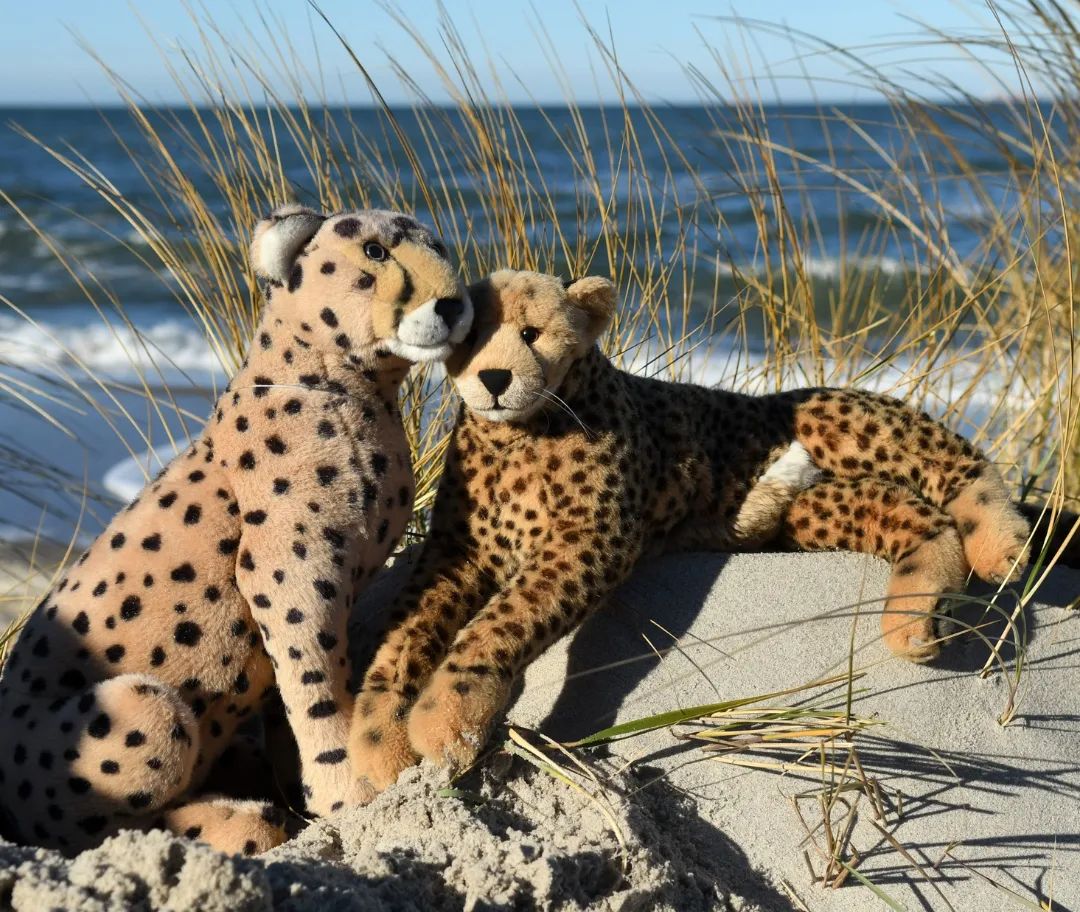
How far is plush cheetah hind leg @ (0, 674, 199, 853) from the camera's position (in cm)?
165

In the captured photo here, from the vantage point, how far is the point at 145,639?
171cm

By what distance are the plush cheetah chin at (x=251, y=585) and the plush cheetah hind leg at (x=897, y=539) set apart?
0.83 m

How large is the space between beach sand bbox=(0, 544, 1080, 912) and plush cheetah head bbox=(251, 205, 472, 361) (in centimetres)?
64

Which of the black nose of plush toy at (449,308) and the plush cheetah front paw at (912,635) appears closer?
the black nose of plush toy at (449,308)

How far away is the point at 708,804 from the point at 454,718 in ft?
1.51

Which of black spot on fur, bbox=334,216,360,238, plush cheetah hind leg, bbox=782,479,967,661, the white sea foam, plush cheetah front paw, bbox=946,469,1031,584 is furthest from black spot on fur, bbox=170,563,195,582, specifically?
the white sea foam

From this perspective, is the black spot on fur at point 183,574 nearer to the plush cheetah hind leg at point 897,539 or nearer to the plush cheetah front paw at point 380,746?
the plush cheetah front paw at point 380,746

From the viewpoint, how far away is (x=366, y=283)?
1716mm

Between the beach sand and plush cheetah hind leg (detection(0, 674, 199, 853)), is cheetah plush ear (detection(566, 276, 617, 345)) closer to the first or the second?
the beach sand

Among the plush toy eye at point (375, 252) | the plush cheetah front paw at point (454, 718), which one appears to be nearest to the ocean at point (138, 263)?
the plush toy eye at point (375, 252)

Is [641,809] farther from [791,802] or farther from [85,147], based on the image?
[85,147]

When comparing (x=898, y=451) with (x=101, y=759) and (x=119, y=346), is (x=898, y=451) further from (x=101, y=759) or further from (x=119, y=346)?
(x=119, y=346)

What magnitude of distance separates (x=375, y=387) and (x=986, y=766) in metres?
1.17

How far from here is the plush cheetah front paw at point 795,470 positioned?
2178 mm
